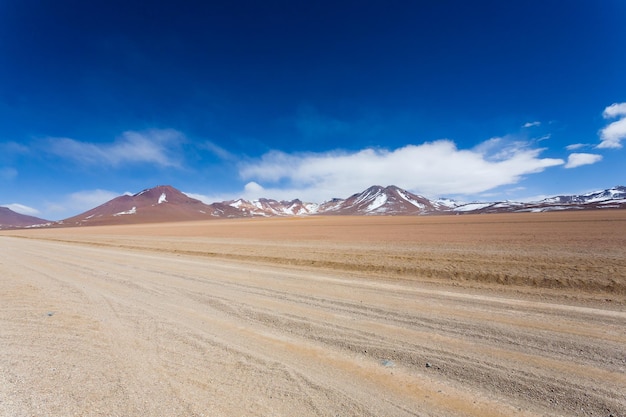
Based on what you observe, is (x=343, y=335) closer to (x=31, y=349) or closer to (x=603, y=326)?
(x=603, y=326)

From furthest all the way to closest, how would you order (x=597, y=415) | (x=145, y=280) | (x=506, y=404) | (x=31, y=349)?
Result: 1. (x=145, y=280)
2. (x=31, y=349)
3. (x=506, y=404)
4. (x=597, y=415)

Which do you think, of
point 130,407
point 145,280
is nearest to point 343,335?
point 130,407

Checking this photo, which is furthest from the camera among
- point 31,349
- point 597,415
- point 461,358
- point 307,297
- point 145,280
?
point 145,280

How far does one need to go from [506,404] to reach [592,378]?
5.79 ft

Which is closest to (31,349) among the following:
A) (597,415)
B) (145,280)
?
(145,280)

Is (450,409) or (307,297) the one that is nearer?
(450,409)

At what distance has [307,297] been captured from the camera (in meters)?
10.2

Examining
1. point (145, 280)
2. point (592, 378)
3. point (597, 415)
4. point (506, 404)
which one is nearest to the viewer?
point (597, 415)

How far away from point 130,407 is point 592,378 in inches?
275

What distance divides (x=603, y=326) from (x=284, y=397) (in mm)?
7536

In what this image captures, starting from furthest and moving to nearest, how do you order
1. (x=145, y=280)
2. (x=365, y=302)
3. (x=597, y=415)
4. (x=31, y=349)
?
(x=145, y=280) < (x=365, y=302) < (x=31, y=349) < (x=597, y=415)

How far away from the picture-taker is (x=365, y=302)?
9.55m

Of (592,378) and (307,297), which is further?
(307,297)

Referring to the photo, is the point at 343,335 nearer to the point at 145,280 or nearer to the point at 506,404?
the point at 506,404
